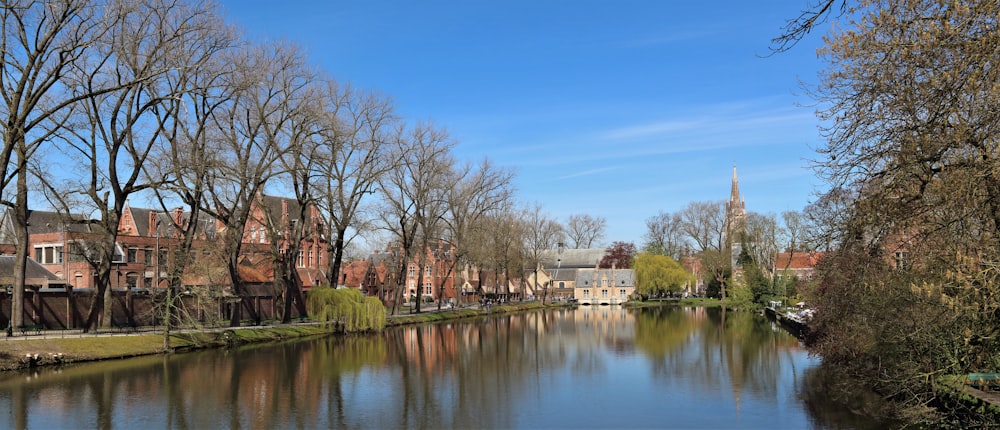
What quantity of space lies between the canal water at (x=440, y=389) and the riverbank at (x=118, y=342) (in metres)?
1.05

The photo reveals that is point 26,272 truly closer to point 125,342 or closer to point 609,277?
point 125,342

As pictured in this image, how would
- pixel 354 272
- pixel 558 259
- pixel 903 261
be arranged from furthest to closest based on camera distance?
pixel 558 259
pixel 354 272
pixel 903 261

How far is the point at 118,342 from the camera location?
1166 inches

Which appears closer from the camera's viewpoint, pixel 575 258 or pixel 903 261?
pixel 903 261

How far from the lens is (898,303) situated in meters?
16.9

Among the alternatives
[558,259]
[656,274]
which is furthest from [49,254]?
[558,259]

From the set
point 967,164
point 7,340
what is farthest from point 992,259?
point 7,340

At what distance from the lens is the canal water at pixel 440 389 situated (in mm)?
17250

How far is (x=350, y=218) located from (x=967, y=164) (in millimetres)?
35734

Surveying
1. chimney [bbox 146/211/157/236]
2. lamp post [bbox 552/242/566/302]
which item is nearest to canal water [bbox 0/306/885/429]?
chimney [bbox 146/211/157/236]

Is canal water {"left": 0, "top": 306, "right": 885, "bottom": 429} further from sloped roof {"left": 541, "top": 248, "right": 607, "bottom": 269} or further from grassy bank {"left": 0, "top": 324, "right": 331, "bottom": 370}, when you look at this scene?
sloped roof {"left": 541, "top": 248, "right": 607, "bottom": 269}

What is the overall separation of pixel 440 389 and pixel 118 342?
49.7 feet

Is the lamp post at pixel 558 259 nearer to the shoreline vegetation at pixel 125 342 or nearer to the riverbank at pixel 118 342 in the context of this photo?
the shoreline vegetation at pixel 125 342

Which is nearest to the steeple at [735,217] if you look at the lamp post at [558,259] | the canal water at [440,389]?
the lamp post at [558,259]
